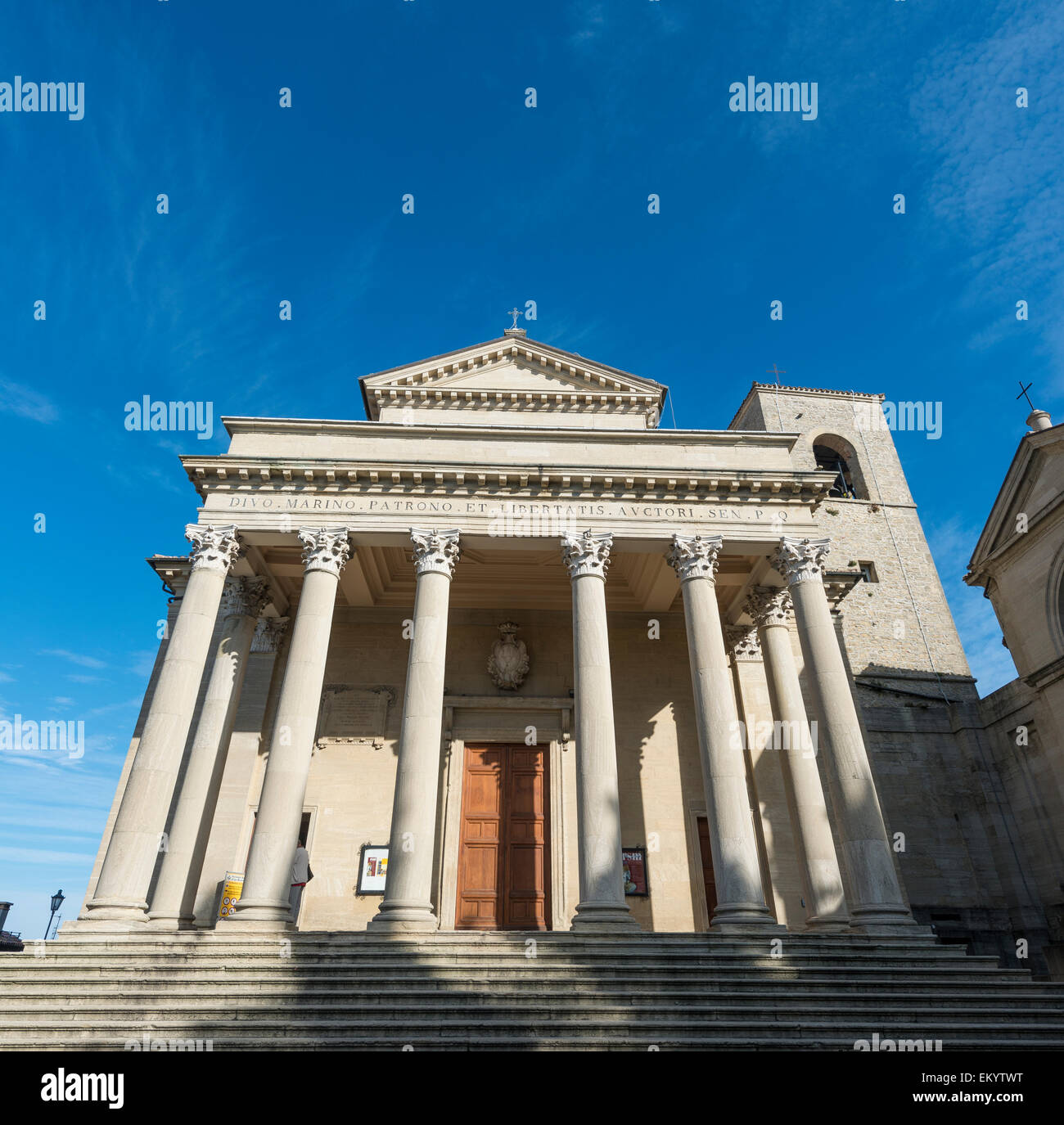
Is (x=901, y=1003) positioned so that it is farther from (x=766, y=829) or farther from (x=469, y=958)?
(x=766, y=829)

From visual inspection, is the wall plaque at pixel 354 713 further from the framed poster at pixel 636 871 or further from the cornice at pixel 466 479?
the framed poster at pixel 636 871

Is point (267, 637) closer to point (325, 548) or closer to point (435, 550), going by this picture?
point (325, 548)

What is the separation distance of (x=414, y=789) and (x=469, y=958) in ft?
10.9

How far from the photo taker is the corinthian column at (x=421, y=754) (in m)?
13.2

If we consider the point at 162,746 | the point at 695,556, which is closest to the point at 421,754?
the point at 162,746

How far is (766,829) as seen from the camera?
1898 cm

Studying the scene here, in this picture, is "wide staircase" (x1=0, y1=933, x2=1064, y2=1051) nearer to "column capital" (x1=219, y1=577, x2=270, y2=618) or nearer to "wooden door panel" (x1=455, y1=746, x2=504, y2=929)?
"wooden door panel" (x1=455, y1=746, x2=504, y2=929)

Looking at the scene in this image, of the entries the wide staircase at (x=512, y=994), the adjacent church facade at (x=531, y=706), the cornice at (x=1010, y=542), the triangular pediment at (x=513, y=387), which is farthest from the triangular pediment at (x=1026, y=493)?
the wide staircase at (x=512, y=994)

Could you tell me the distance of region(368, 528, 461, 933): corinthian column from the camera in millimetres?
13234

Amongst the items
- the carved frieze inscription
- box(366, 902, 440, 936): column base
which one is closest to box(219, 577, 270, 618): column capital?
the carved frieze inscription

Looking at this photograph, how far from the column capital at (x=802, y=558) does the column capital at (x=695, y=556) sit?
1.52 metres

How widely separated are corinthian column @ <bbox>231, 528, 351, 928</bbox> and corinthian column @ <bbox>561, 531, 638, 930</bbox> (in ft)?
17.7
